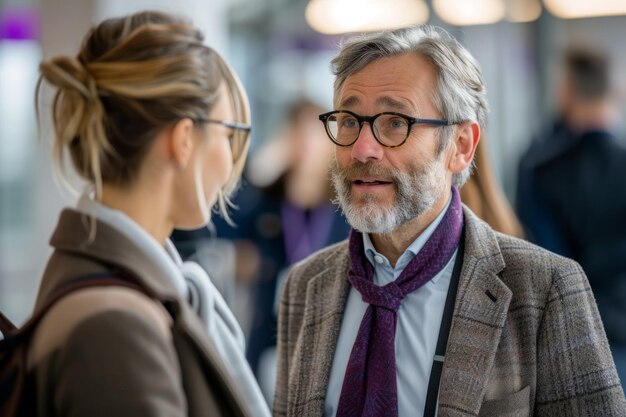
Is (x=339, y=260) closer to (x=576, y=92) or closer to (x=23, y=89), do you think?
(x=576, y=92)

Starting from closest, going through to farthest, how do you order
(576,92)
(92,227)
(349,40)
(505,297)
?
(92,227)
(505,297)
(349,40)
(576,92)

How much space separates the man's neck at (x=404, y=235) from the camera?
98.6 inches

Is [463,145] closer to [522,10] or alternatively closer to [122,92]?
[122,92]

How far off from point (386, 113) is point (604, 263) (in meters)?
2.15

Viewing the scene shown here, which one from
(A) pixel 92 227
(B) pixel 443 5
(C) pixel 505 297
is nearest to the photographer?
(A) pixel 92 227

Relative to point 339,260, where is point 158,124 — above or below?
above

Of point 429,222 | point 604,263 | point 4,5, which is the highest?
point 4,5

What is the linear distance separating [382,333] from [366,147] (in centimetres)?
49

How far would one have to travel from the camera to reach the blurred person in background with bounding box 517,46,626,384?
4.18m

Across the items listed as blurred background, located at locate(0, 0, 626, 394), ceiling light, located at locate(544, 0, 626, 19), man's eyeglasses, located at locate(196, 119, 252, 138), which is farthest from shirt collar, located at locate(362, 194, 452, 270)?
ceiling light, located at locate(544, 0, 626, 19)

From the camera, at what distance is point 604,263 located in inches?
165

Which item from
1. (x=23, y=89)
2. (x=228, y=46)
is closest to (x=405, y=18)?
(x=228, y=46)

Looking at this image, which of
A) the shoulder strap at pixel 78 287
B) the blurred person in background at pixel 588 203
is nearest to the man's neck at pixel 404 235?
the shoulder strap at pixel 78 287

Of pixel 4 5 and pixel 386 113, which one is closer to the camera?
pixel 386 113
